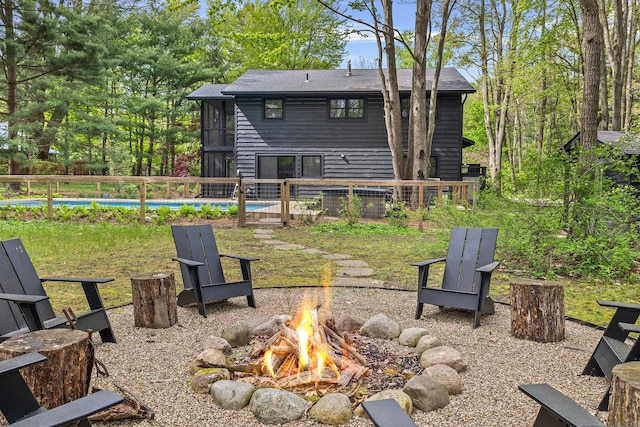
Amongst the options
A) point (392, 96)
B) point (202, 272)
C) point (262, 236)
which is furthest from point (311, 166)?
point (202, 272)

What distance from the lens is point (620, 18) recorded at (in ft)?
52.0

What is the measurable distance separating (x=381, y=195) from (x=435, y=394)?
11.0m

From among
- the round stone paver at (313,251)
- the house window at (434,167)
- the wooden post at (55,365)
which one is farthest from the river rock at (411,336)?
the house window at (434,167)

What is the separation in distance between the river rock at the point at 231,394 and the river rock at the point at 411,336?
142cm

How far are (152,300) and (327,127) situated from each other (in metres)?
15.3

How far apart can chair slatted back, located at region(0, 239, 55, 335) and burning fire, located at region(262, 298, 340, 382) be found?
171 cm

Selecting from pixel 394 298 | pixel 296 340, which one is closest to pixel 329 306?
pixel 394 298

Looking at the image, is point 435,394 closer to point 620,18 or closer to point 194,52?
point 620,18

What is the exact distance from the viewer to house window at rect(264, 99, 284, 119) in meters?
19.1

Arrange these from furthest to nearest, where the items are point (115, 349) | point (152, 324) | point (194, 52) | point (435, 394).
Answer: point (194, 52), point (152, 324), point (115, 349), point (435, 394)

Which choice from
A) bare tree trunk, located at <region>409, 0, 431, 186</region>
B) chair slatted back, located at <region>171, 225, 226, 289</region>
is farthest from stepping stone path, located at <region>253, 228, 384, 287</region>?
bare tree trunk, located at <region>409, 0, 431, 186</region>

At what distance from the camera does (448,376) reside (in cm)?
293

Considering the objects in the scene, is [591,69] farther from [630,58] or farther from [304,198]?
[630,58]

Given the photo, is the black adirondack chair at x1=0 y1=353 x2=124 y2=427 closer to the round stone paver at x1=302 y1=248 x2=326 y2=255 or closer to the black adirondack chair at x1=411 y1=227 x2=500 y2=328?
the black adirondack chair at x1=411 y1=227 x2=500 y2=328
